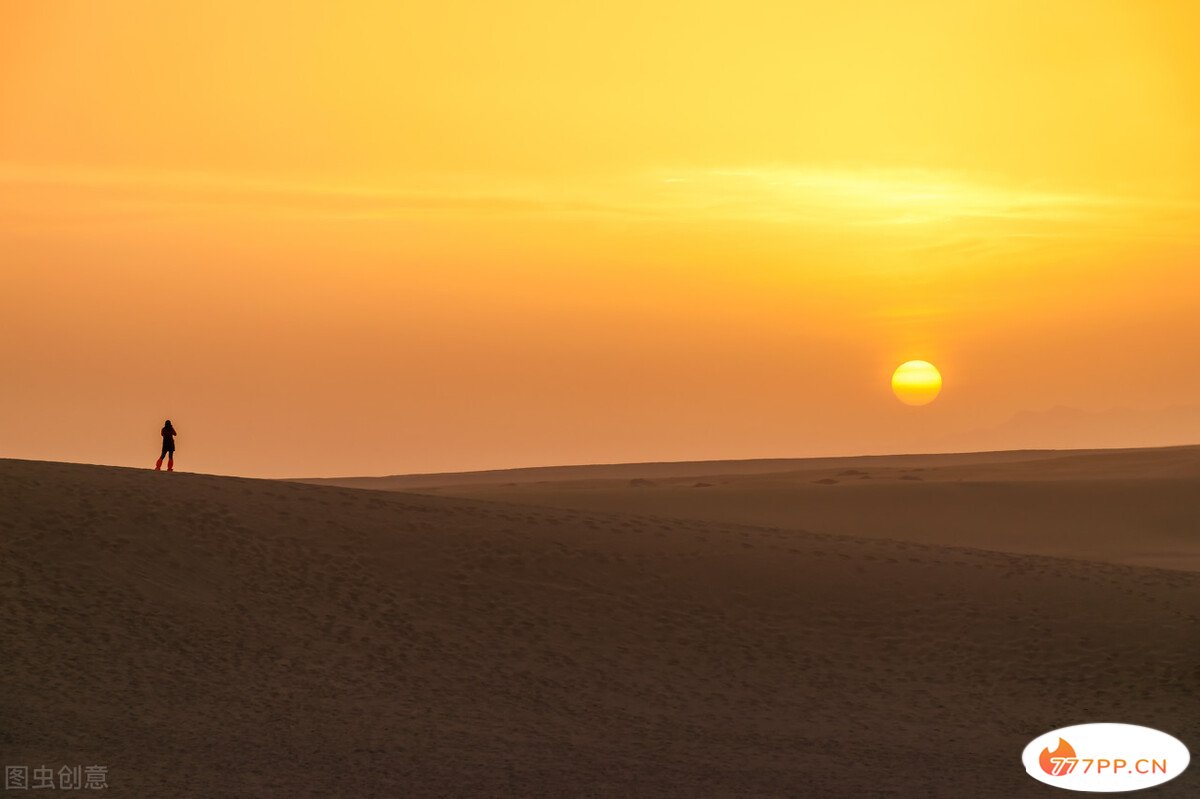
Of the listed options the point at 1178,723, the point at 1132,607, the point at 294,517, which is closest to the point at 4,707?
the point at 294,517

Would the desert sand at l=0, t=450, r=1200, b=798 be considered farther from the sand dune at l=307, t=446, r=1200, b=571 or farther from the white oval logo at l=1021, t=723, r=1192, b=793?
the sand dune at l=307, t=446, r=1200, b=571

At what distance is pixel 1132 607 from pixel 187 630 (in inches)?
551

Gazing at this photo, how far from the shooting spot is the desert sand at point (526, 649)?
42.4 feet

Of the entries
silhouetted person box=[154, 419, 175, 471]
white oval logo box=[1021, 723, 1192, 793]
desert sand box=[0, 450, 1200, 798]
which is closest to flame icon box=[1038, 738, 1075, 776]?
white oval logo box=[1021, 723, 1192, 793]

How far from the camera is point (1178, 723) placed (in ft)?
52.5

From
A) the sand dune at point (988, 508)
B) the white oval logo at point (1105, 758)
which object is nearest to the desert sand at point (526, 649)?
the white oval logo at point (1105, 758)

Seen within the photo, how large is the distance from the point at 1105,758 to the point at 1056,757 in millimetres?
486

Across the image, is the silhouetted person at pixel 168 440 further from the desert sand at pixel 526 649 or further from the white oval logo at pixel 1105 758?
the white oval logo at pixel 1105 758

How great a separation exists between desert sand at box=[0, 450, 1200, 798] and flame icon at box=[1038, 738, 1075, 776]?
417 mm

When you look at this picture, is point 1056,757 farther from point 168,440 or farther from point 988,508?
point 988,508

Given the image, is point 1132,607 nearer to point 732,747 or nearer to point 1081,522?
point 732,747

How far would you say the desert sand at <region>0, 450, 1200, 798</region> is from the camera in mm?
12914

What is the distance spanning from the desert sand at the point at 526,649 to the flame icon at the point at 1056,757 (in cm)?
42

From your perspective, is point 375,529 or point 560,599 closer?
point 560,599
